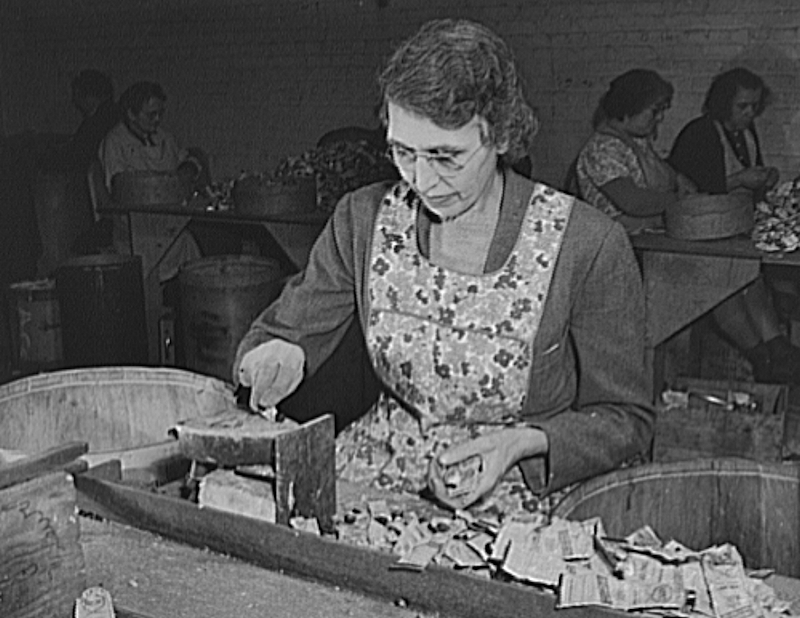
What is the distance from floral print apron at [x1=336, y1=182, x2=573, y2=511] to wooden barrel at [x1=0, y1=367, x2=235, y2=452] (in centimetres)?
32

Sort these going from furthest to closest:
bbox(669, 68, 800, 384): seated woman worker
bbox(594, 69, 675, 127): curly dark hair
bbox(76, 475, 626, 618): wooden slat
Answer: bbox(669, 68, 800, 384): seated woman worker → bbox(594, 69, 675, 127): curly dark hair → bbox(76, 475, 626, 618): wooden slat

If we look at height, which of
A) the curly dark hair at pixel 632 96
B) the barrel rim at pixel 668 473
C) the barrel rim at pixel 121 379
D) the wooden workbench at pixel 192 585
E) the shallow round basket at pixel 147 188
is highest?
the curly dark hair at pixel 632 96

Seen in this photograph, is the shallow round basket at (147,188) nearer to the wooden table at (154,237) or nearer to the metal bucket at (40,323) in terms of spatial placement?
the wooden table at (154,237)

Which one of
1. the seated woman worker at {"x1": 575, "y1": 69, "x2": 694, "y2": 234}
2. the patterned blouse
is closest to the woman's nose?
the seated woman worker at {"x1": 575, "y1": 69, "x2": 694, "y2": 234}

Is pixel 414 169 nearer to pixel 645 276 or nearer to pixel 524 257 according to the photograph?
pixel 524 257

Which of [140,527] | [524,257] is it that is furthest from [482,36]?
[140,527]

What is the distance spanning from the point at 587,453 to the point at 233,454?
29.2 inches

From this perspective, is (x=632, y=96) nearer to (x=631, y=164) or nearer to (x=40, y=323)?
(x=631, y=164)

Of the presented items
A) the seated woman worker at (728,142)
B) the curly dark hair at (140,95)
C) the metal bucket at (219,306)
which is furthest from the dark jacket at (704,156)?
the curly dark hair at (140,95)

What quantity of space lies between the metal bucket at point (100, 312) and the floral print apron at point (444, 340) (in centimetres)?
356

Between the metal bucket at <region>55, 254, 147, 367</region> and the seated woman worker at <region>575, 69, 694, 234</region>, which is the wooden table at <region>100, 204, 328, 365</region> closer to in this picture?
the metal bucket at <region>55, 254, 147, 367</region>

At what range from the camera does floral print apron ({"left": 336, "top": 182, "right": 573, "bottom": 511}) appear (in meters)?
2.02

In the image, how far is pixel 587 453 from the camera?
1.97m

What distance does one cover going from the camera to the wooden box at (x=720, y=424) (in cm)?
434
